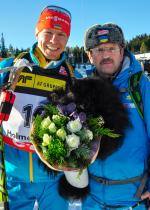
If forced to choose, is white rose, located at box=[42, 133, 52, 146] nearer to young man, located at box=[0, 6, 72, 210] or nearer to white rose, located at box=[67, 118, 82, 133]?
white rose, located at box=[67, 118, 82, 133]

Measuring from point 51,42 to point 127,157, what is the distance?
1.30 m

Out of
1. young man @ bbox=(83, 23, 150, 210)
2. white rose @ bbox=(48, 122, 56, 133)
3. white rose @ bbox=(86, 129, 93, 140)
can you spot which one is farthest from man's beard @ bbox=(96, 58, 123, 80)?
white rose @ bbox=(48, 122, 56, 133)

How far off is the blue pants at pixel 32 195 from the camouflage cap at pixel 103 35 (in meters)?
1.36

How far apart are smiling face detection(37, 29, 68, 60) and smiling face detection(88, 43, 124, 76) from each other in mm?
399

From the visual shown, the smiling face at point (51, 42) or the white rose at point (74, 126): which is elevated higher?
the smiling face at point (51, 42)

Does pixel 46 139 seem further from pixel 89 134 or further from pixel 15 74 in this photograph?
pixel 15 74

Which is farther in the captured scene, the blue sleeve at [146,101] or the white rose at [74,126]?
the blue sleeve at [146,101]

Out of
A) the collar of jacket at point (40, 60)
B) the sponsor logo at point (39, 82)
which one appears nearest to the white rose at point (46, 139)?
the sponsor logo at point (39, 82)

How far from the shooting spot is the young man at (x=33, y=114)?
10.3 feet

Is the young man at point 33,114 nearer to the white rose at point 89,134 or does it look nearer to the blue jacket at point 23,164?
the blue jacket at point 23,164

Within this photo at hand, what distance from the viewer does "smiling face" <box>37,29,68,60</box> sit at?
337 cm

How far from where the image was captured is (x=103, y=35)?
3.11 m

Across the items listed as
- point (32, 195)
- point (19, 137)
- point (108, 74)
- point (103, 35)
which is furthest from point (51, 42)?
point (32, 195)

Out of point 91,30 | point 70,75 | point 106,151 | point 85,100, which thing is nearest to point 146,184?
point 106,151
